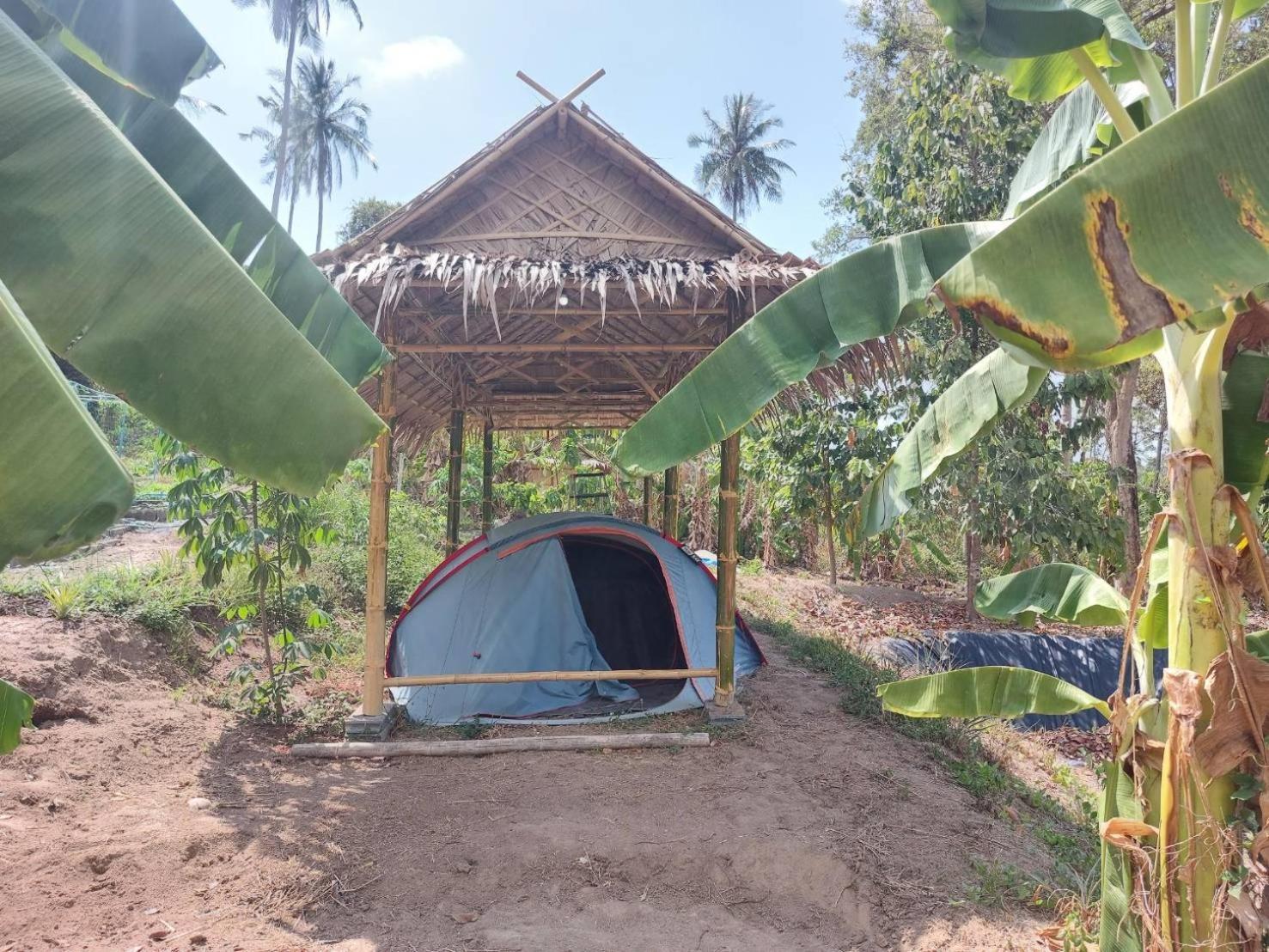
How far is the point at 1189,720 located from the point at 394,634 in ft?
16.8

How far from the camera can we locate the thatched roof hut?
4.69 m

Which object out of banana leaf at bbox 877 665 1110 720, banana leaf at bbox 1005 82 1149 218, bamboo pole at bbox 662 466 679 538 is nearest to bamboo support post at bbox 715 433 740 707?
banana leaf at bbox 877 665 1110 720

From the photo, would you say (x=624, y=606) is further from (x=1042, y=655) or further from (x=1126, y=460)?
(x=1126, y=460)

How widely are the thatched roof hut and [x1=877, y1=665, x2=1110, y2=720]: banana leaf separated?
2665mm

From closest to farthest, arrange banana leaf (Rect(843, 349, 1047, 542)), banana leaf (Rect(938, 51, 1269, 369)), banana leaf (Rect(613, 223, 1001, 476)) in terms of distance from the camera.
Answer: banana leaf (Rect(938, 51, 1269, 369))
banana leaf (Rect(613, 223, 1001, 476))
banana leaf (Rect(843, 349, 1047, 542))

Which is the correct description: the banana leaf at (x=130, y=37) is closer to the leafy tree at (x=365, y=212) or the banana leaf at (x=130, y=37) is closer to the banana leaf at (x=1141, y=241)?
the banana leaf at (x=1141, y=241)

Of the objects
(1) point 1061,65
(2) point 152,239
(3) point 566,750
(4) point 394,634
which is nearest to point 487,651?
(4) point 394,634

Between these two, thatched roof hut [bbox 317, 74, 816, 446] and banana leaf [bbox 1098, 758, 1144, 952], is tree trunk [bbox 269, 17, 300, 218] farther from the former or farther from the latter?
banana leaf [bbox 1098, 758, 1144, 952]

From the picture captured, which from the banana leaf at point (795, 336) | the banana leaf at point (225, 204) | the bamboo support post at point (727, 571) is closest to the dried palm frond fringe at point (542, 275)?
the bamboo support post at point (727, 571)

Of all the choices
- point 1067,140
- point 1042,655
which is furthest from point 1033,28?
point 1042,655

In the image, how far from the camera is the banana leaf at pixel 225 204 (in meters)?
2.18

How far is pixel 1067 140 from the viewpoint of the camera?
2854 millimetres

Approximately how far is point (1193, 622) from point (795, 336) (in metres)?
1.42

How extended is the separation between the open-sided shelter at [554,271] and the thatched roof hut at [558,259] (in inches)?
0.5
